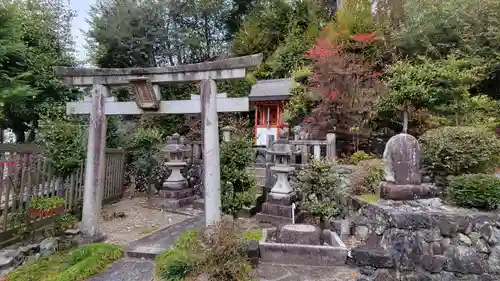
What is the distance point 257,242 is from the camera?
451 cm

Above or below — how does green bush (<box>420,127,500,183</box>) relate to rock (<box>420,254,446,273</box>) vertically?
above

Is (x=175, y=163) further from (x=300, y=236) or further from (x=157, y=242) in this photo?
(x=300, y=236)

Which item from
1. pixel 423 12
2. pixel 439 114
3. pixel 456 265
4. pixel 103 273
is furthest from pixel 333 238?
pixel 423 12

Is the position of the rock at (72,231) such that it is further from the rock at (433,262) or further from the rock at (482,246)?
the rock at (482,246)

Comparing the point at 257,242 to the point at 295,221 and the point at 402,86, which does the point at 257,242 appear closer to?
the point at 295,221

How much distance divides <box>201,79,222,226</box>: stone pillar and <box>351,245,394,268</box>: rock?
7.18 feet

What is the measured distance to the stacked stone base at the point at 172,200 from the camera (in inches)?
302

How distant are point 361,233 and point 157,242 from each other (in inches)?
143

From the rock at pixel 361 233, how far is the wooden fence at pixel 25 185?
225 inches

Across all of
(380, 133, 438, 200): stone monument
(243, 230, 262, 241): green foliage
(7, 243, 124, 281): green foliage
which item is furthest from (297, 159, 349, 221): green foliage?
(7, 243, 124, 281): green foliage

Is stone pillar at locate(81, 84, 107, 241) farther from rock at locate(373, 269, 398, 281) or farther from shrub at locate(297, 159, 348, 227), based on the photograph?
rock at locate(373, 269, 398, 281)

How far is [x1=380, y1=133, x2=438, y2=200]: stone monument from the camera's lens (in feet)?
15.6

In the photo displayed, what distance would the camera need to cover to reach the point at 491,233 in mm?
4289

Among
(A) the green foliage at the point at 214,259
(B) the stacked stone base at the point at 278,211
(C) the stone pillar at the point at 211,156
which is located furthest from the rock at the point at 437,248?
(C) the stone pillar at the point at 211,156
